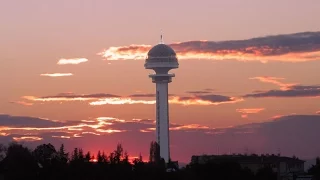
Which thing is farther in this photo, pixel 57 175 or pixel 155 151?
pixel 155 151

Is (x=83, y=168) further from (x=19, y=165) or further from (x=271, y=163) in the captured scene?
(x=271, y=163)

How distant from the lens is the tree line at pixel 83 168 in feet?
349

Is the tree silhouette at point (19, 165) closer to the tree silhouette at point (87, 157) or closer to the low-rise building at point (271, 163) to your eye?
the tree silhouette at point (87, 157)

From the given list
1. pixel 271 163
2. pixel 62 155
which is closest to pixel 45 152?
pixel 62 155

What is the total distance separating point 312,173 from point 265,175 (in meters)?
40.2

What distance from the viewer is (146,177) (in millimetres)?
114562

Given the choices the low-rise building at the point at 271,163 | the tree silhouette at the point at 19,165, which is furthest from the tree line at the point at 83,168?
the low-rise building at the point at 271,163

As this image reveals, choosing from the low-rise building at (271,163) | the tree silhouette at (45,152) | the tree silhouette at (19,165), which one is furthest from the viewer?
the low-rise building at (271,163)

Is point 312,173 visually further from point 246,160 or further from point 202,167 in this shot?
point 202,167

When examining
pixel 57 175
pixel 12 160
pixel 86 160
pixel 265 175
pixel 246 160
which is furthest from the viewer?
pixel 246 160

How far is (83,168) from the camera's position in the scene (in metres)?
109

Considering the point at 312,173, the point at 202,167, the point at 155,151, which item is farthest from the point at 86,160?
the point at 312,173

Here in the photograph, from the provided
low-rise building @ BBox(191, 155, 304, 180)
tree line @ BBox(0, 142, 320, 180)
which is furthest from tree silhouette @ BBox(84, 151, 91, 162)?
low-rise building @ BBox(191, 155, 304, 180)

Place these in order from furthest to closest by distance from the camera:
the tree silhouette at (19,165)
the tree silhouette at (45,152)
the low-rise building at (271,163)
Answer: the low-rise building at (271,163), the tree silhouette at (45,152), the tree silhouette at (19,165)
